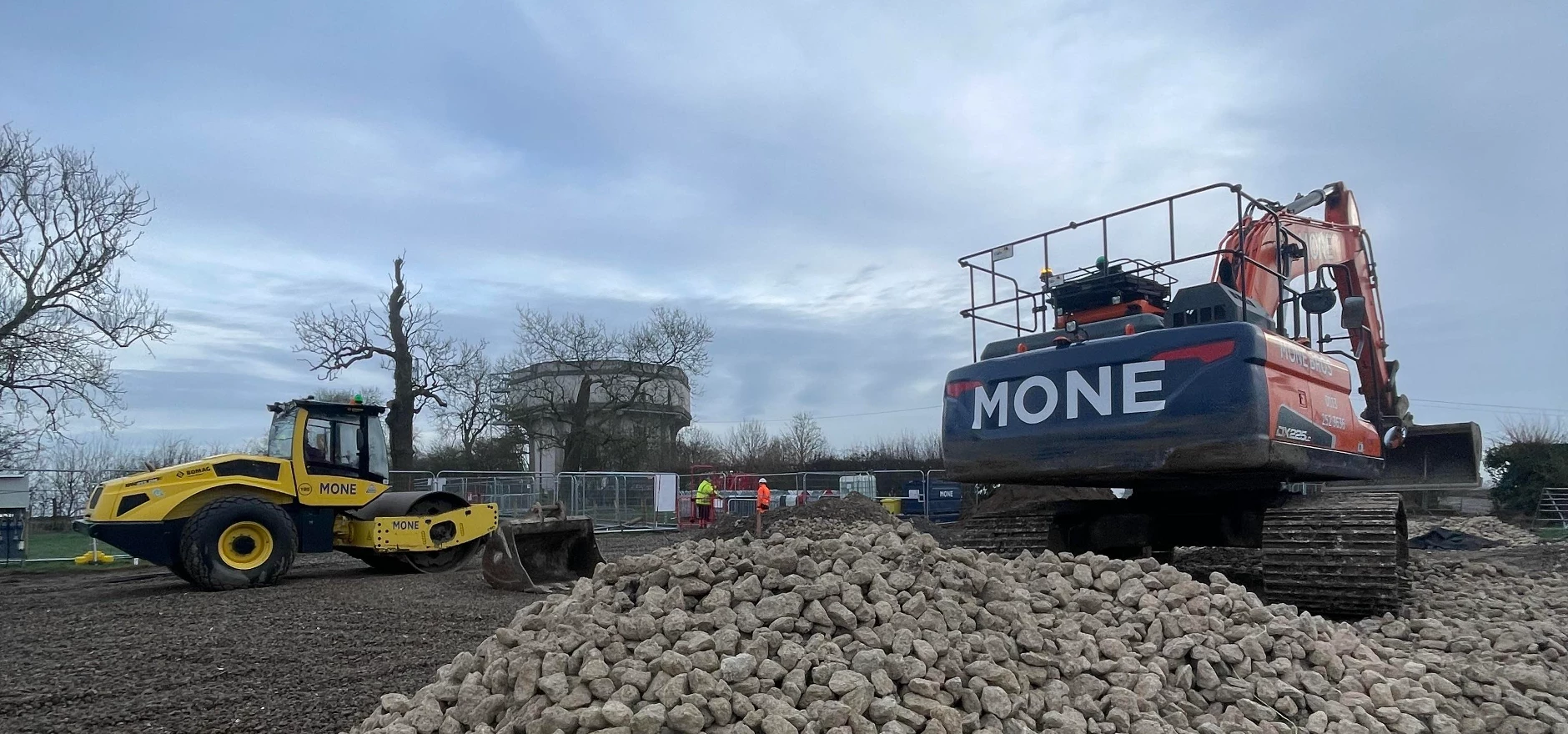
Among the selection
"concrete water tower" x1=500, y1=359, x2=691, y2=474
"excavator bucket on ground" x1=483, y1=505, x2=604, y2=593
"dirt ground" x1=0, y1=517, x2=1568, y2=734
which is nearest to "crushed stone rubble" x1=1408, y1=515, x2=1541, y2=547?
"dirt ground" x1=0, y1=517, x2=1568, y2=734

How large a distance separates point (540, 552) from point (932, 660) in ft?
24.6

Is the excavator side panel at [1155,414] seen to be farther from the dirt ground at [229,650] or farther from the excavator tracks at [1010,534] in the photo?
the dirt ground at [229,650]

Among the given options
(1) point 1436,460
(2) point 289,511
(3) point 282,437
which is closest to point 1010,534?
(1) point 1436,460

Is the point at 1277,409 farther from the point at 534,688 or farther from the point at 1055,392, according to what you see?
the point at 534,688

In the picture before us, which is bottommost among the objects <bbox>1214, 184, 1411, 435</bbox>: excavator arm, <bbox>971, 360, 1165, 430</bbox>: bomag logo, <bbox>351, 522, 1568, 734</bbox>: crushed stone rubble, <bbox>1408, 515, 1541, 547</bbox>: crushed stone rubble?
<bbox>1408, 515, 1541, 547</bbox>: crushed stone rubble

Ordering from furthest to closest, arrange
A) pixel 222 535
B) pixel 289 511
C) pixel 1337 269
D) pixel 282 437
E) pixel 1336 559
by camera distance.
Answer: pixel 282 437, pixel 289 511, pixel 222 535, pixel 1337 269, pixel 1336 559

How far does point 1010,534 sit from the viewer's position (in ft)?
24.8

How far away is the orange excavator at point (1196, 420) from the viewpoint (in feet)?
19.2

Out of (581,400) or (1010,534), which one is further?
(581,400)

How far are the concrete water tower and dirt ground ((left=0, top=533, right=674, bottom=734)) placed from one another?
19601 mm

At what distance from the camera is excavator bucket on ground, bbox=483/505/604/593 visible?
9727mm

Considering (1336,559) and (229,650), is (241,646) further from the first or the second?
(1336,559)

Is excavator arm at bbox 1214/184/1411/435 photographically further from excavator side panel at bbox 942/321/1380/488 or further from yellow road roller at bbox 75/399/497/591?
yellow road roller at bbox 75/399/497/591

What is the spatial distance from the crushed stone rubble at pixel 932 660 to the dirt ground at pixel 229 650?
138cm
